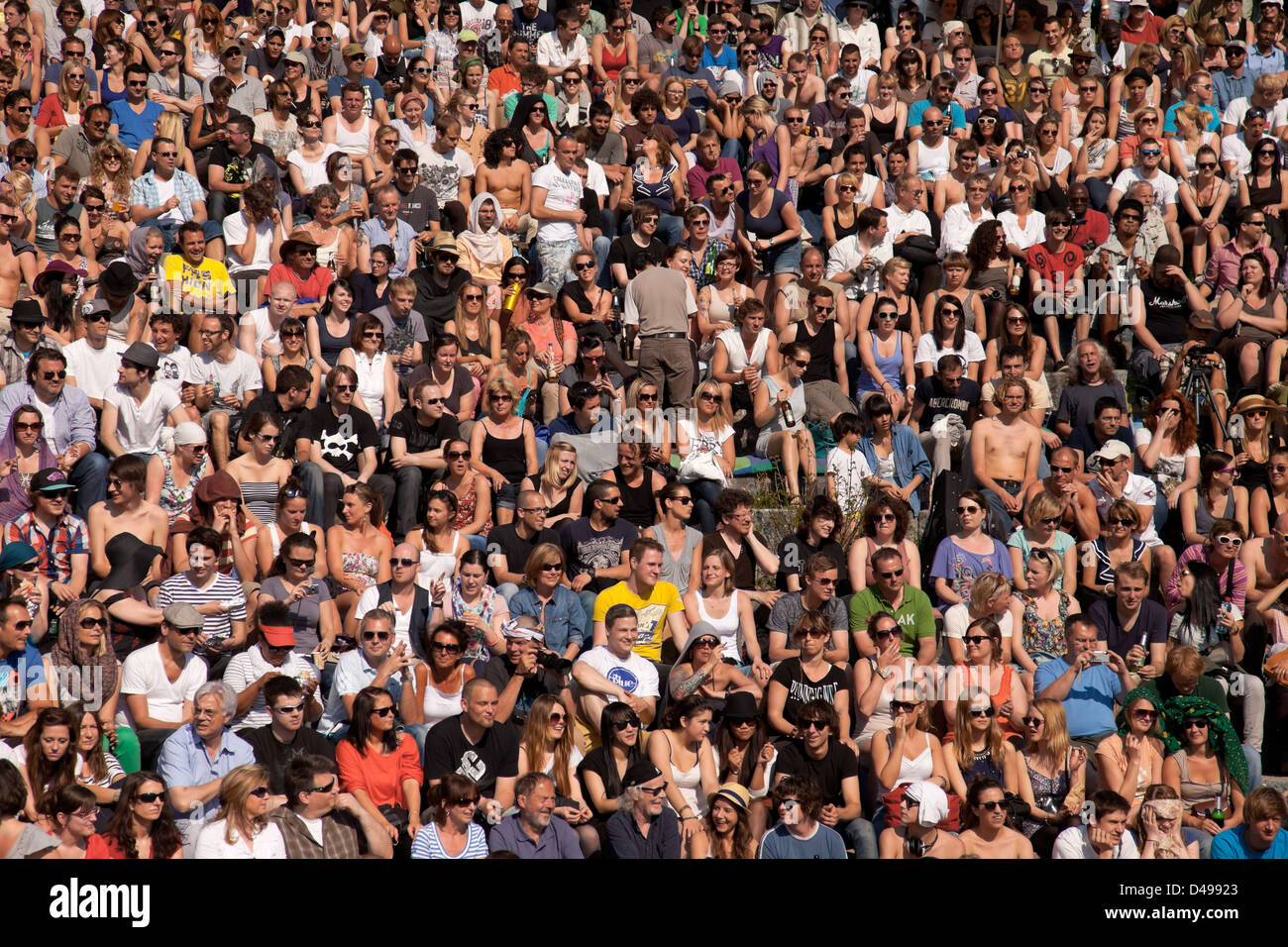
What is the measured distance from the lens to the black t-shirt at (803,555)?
10.5 metres

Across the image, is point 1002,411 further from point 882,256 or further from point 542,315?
point 542,315

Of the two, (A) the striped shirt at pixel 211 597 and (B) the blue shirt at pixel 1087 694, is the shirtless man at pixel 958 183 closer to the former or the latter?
(B) the blue shirt at pixel 1087 694

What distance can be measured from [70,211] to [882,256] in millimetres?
6155

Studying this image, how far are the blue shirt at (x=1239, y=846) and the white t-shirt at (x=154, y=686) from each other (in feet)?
17.4

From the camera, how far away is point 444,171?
1385cm

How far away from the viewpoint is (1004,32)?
16938 millimetres

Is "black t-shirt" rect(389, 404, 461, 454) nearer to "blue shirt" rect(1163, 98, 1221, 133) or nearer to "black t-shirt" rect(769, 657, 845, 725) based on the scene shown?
"black t-shirt" rect(769, 657, 845, 725)

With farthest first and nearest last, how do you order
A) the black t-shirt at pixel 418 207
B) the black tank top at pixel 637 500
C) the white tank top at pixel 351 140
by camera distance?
1. the white tank top at pixel 351 140
2. the black t-shirt at pixel 418 207
3. the black tank top at pixel 637 500

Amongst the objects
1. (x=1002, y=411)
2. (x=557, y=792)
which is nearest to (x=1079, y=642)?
(x=1002, y=411)

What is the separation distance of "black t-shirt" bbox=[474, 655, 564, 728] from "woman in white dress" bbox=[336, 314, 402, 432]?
8.81 feet

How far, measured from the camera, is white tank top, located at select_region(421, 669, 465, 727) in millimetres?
9219

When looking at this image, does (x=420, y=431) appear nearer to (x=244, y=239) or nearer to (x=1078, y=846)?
(x=244, y=239)

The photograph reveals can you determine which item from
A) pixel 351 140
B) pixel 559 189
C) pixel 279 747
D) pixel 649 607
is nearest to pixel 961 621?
pixel 649 607

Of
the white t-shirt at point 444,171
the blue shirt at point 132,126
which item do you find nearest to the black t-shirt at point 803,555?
the white t-shirt at point 444,171
